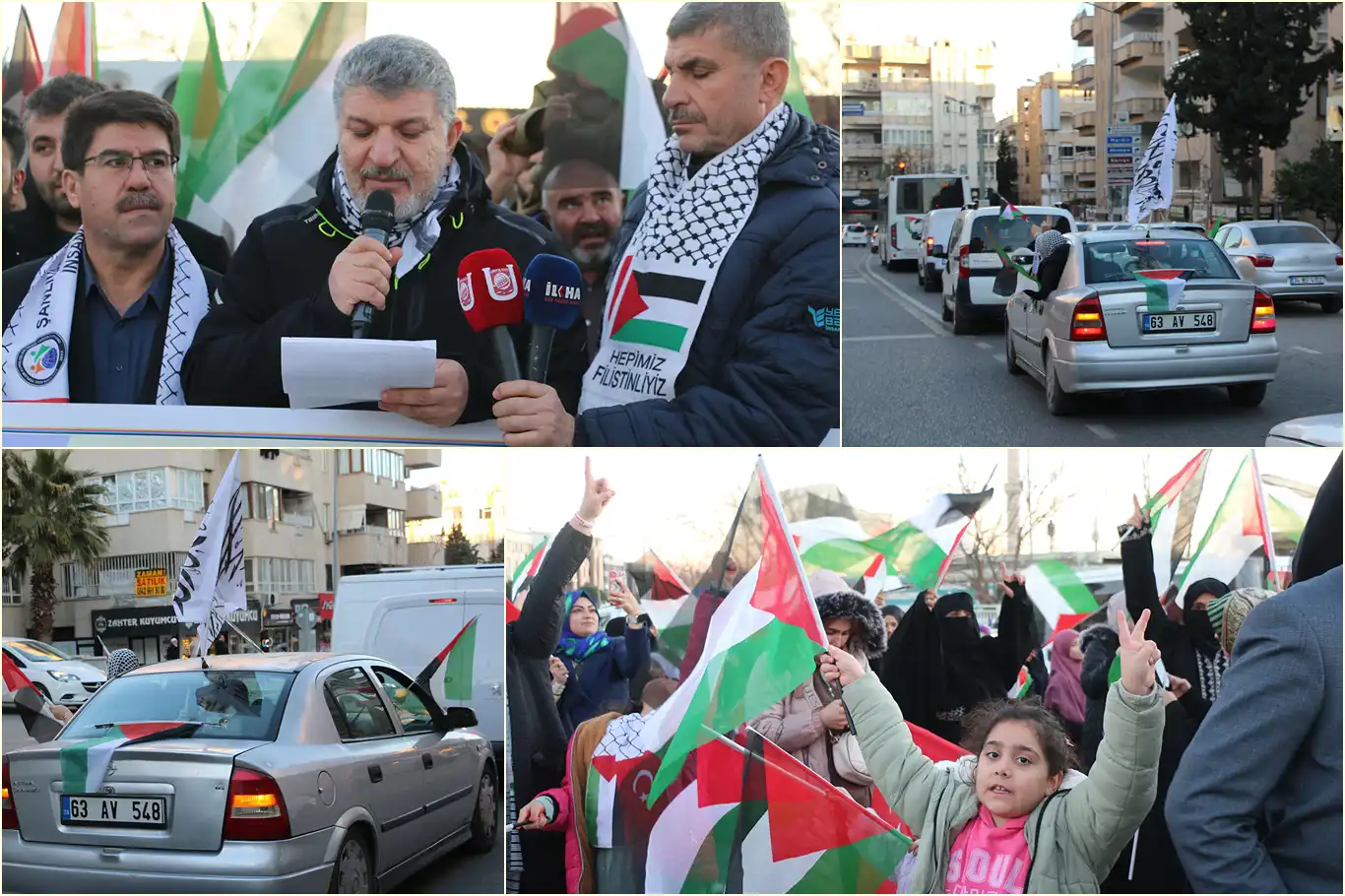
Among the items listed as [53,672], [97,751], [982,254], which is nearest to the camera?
[97,751]

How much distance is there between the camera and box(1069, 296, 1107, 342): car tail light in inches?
295

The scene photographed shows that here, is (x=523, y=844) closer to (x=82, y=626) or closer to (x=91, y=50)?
(x=82, y=626)

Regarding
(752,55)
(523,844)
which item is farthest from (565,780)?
(752,55)

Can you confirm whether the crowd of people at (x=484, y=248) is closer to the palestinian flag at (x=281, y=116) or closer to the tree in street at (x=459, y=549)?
the palestinian flag at (x=281, y=116)

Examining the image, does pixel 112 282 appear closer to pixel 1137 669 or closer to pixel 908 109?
pixel 908 109

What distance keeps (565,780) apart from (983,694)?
1934mm

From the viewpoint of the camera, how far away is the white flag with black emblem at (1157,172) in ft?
24.5

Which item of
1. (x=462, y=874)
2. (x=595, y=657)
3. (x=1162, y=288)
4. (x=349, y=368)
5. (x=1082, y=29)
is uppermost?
(x=1082, y=29)

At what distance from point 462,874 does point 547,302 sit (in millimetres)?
2725

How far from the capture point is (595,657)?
6.32 meters

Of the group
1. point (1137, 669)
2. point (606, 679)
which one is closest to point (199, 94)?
point (606, 679)

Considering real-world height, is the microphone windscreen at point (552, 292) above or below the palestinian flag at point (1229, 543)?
above

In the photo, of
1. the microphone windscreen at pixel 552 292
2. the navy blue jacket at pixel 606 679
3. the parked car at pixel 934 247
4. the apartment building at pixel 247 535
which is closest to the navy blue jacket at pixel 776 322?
Answer: the microphone windscreen at pixel 552 292

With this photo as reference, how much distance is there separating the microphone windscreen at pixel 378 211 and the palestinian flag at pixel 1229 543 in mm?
3947
